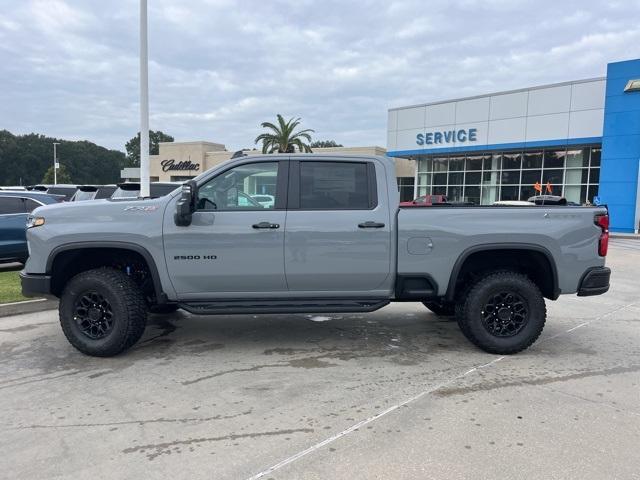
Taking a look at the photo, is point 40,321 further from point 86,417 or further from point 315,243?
point 315,243

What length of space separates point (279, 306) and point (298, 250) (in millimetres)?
602

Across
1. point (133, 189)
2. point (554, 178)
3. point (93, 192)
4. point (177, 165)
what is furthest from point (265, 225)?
point (177, 165)

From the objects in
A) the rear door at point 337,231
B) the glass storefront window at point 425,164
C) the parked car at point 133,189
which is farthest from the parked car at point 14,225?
the glass storefront window at point 425,164

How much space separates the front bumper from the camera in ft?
16.4

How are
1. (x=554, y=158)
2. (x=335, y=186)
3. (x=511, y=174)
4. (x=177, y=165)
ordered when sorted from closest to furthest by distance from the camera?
(x=335, y=186) → (x=554, y=158) → (x=511, y=174) → (x=177, y=165)

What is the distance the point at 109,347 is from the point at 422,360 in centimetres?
316

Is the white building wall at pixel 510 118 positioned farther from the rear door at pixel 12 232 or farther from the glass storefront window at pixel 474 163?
the rear door at pixel 12 232

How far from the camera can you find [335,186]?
5.25m

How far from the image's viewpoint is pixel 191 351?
5445mm

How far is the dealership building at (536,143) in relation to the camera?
1056 inches

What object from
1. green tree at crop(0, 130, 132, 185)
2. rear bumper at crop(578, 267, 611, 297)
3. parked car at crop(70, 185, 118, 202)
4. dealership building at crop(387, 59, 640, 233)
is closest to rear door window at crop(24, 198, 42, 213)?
parked car at crop(70, 185, 118, 202)

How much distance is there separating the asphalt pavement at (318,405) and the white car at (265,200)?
1.57 meters

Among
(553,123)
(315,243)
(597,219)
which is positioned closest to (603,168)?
(553,123)

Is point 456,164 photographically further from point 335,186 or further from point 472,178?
point 335,186
